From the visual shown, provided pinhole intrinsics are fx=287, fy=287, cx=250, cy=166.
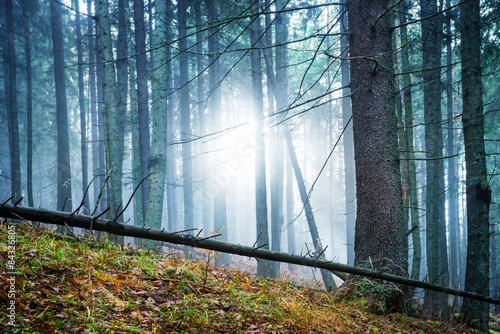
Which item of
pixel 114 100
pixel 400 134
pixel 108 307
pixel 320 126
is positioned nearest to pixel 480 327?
pixel 400 134

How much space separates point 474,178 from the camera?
573 centimetres

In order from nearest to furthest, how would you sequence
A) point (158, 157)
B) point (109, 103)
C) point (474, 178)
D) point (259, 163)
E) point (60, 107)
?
1. point (474, 178)
2. point (109, 103)
3. point (158, 157)
4. point (259, 163)
5. point (60, 107)

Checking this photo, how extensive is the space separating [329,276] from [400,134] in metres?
4.71

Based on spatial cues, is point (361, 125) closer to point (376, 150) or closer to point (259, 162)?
point (376, 150)

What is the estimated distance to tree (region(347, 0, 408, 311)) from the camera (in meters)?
4.13

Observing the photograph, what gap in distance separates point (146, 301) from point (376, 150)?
3.63 m

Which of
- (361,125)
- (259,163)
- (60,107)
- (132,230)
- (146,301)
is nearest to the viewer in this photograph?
(146,301)

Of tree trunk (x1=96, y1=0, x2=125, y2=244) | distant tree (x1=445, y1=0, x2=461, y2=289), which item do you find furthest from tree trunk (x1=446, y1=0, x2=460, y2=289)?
tree trunk (x1=96, y1=0, x2=125, y2=244)

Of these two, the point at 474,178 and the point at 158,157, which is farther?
the point at 158,157

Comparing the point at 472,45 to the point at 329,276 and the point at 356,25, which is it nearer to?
the point at 356,25

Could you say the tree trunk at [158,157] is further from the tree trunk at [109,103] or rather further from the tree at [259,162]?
the tree at [259,162]

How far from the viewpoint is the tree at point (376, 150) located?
413cm

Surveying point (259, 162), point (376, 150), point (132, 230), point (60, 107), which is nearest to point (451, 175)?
point (259, 162)

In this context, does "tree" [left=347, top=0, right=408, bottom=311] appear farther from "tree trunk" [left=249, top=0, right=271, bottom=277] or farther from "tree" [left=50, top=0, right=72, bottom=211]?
"tree" [left=50, top=0, right=72, bottom=211]
